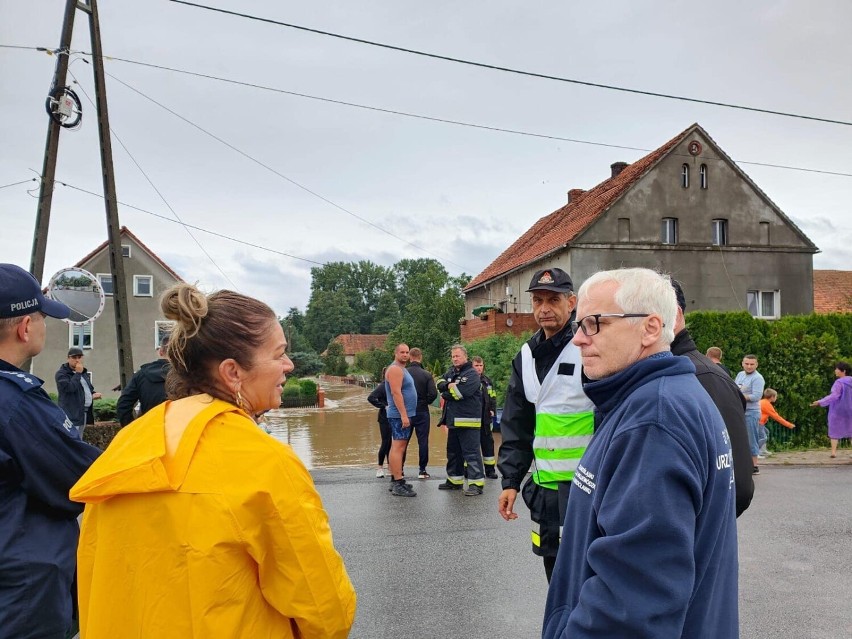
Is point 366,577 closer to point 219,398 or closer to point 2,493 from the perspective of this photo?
→ point 2,493

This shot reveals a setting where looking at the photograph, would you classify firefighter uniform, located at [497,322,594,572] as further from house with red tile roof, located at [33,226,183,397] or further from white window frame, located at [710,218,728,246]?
house with red tile roof, located at [33,226,183,397]

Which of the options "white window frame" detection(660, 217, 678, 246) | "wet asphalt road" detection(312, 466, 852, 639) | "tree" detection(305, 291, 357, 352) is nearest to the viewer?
→ "wet asphalt road" detection(312, 466, 852, 639)

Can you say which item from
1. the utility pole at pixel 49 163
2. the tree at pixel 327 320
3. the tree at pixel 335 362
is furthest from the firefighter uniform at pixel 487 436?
the tree at pixel 327 320

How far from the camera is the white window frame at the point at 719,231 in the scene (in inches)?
962

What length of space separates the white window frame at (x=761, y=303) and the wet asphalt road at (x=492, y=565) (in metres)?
17.4

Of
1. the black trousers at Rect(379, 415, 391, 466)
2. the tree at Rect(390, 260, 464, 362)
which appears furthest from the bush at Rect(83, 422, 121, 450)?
the tree at Rect(390, 260, 464, 362)

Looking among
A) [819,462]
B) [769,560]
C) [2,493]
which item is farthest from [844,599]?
[819,462]

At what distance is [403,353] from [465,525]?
2967mm

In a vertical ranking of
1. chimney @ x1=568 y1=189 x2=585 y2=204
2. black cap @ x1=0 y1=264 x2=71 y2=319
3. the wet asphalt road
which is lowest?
the wet asphalt road

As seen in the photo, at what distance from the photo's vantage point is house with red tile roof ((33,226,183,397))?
33.2 meters

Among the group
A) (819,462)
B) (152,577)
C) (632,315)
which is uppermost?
(632,315)

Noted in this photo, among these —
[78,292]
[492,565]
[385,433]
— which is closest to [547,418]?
[492,565]

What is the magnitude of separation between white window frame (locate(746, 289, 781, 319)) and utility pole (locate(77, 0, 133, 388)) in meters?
22.4

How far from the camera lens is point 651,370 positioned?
179 centimetres
